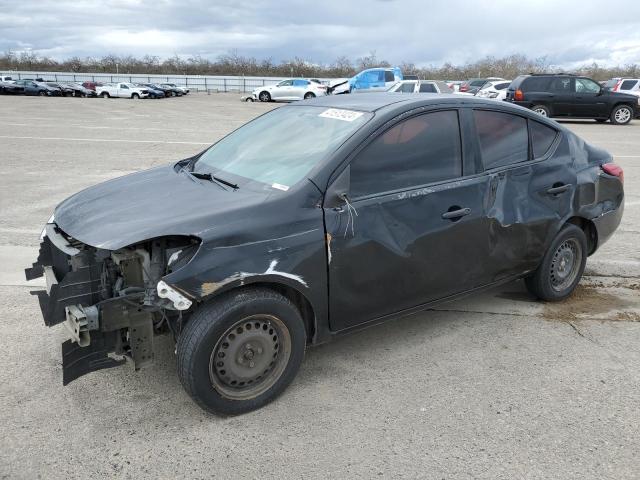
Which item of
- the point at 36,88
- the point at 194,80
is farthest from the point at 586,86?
the point at 194,80

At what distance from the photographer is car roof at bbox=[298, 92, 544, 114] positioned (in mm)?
3553

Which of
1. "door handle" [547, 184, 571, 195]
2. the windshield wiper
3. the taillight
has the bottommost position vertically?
"door handle" [547, 184, 571, 195]

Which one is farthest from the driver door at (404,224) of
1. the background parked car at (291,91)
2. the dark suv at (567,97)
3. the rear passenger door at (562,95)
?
the background parked car at (291,91)

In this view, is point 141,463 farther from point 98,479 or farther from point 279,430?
point 279,430

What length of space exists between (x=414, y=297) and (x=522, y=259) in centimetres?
106

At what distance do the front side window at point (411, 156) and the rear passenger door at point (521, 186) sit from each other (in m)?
0.28

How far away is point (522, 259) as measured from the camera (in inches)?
159

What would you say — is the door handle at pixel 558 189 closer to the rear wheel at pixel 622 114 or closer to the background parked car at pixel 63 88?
the rear wheel at pixel 622 114

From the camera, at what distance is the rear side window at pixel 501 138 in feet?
12.4

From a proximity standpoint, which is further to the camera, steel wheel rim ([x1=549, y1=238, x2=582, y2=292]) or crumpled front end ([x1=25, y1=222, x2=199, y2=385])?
steel wheel rim ([x1=549, y1=238, x2=582, y2=292])

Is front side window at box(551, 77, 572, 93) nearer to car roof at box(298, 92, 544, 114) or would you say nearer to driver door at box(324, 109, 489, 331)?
car roof at box(298, 92, 544, 114)

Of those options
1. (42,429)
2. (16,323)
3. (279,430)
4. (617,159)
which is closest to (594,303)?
(279,430)

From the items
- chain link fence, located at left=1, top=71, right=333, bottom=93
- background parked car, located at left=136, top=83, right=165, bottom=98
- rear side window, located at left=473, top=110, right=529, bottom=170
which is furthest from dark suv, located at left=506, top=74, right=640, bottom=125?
chain link fence, located at left=1, top=71, right=333, bottom=93

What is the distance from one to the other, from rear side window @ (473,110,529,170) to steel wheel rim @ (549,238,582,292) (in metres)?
0.85
